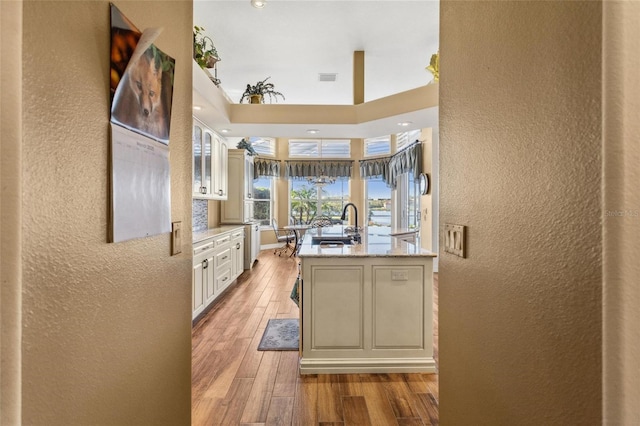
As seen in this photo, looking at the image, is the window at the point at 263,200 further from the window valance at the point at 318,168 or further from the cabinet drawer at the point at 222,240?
the cabinet drawer at the point at 222,240

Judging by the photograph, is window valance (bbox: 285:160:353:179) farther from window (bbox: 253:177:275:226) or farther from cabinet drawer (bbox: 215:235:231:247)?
cabinet drawer (bbox: 215:235:231:247)

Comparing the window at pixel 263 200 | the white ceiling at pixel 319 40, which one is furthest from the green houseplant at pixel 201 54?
the window at pixel 263 200

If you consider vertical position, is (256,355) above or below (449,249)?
below

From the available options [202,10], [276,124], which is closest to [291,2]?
[202,10]

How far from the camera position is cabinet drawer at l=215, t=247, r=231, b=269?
4.13m

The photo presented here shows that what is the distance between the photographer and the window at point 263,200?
8562mm

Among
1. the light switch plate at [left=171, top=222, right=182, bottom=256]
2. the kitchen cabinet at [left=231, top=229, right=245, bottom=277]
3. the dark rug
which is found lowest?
the dark rug

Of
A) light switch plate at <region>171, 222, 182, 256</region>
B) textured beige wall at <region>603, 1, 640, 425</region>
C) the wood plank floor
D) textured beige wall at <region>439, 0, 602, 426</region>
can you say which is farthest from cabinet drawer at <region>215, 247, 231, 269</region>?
textured beige wall at <region>603, 1, 640, 425</region>

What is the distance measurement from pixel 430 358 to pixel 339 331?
2.40 feet

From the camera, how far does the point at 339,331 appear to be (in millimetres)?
2502

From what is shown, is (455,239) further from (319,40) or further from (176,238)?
(319,40)

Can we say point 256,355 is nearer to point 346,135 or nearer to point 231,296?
point 231,296

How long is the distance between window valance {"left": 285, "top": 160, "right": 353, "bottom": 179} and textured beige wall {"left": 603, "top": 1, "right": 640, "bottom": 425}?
26.9 ft

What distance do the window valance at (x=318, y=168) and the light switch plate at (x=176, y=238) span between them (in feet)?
24.9
